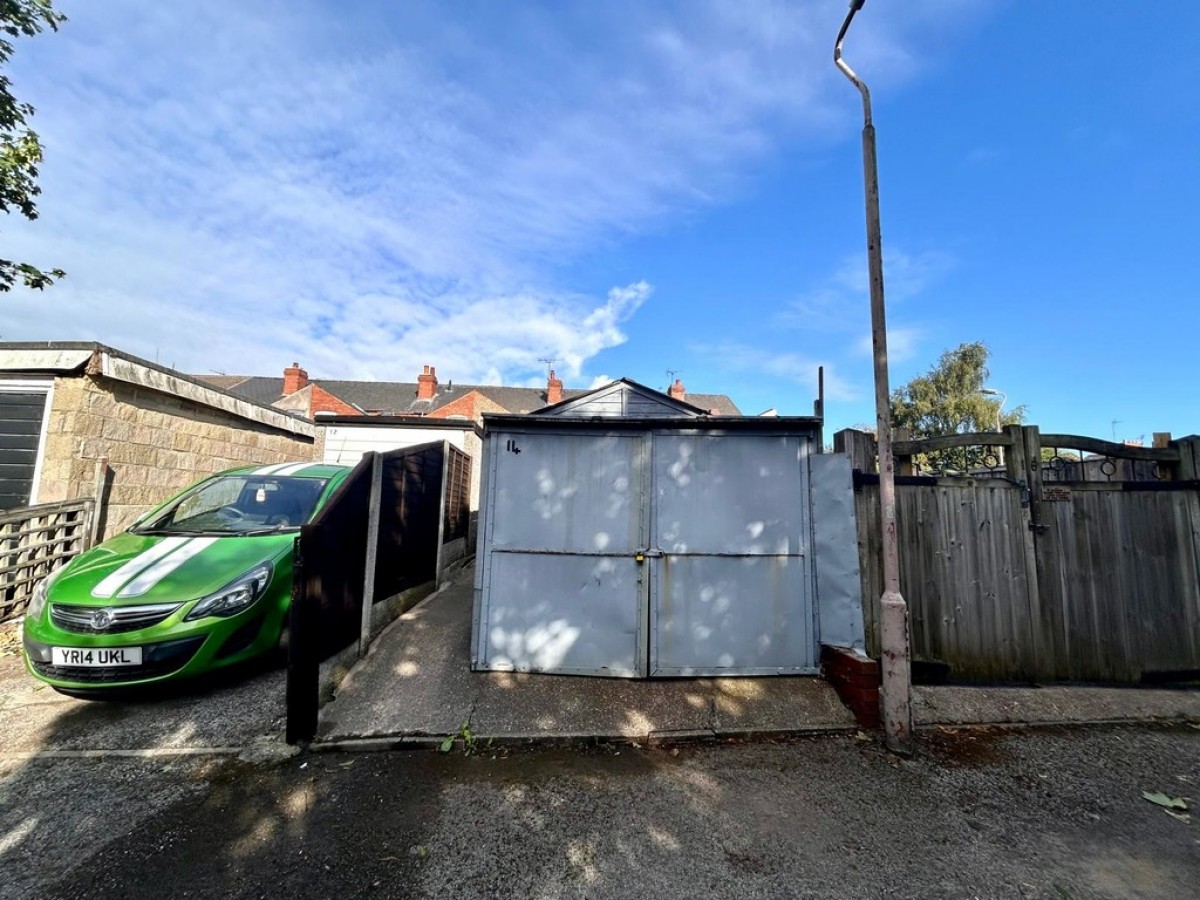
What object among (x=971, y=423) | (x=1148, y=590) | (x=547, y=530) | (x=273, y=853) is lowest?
(x=273, y=853)

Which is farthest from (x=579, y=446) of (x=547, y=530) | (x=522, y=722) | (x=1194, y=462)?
(x=1194, y=462)

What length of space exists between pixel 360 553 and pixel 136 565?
1664mm

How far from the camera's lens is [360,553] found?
14.9 ft

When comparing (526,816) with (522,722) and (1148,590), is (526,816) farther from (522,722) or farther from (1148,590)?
(1148,590)

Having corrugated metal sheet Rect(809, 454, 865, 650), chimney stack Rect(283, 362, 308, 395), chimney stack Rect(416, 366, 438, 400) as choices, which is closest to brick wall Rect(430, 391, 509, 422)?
chimney stack Rect(416, 366, 438, 400)

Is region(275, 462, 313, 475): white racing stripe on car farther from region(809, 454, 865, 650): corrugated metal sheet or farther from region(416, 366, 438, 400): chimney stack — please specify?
region(416, 366, 438, 400): chimney stack

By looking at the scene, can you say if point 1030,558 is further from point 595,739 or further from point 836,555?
point 595,739

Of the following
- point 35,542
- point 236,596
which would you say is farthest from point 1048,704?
point 35,542

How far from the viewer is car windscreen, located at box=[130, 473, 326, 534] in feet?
15.5

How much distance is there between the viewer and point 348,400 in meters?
35.2

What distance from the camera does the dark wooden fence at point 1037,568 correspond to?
4.50 meters

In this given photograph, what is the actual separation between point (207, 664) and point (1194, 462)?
30.2 ft

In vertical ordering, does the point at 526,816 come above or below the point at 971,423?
below

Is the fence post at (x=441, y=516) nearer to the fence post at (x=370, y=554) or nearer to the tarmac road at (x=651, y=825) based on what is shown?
the fence post at (x=370, y=554)
